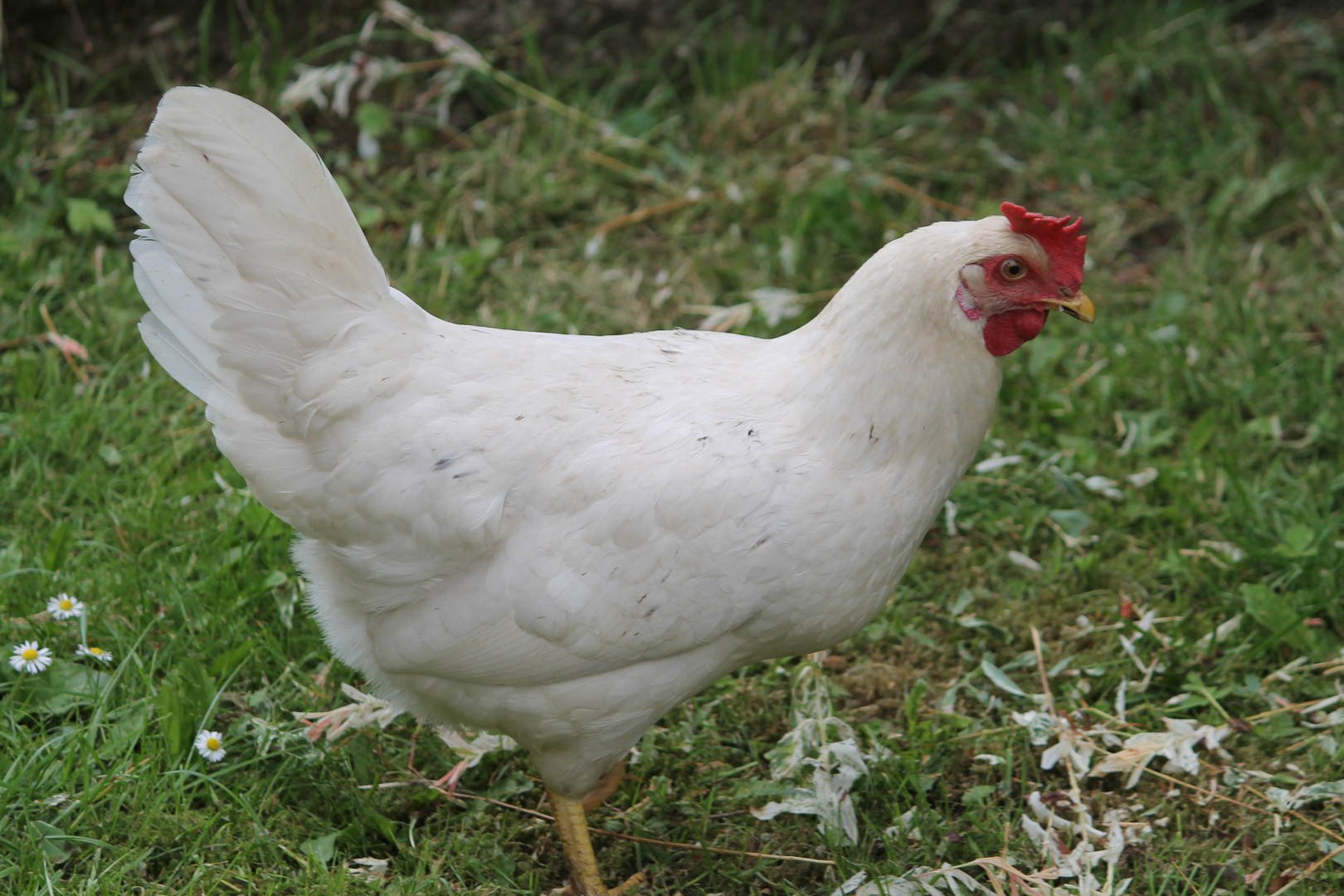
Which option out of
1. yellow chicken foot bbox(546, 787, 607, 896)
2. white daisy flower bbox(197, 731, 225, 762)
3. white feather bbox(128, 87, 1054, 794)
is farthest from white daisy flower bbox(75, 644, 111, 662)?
yellow chicken foot bbox(546, 787, 607, 896)

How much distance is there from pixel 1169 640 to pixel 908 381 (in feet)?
5.34

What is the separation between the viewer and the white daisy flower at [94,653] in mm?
3096

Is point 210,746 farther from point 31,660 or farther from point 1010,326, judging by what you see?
point 1010,326

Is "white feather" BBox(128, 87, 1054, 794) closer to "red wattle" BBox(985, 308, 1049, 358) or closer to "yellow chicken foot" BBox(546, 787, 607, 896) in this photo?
"red wattle" BBox(985, 308, 1049, 358)

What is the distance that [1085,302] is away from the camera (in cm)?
263

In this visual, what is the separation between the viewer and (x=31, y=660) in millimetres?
3010

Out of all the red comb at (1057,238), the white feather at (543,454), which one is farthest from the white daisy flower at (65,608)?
the red comb at (1057,238)

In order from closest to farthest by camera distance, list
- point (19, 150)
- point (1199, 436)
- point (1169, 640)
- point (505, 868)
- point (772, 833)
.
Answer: point (505, 868), point (772, 833), point (1169, 640), point (1199, 436), point (19, 150)

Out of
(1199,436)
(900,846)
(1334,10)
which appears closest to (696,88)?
(1199,436)

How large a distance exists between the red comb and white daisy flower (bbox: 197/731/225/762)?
7.73ft

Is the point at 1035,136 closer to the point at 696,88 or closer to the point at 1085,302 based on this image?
the point at 696,88

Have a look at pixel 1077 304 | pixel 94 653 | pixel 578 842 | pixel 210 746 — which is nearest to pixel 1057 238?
pixel 1077 304

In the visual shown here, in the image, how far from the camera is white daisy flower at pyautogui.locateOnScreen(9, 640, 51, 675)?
9.81 ft

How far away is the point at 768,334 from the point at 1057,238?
2.12 meters
